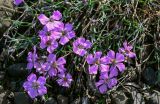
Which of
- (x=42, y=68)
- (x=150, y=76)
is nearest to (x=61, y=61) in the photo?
(x=42, y=68)

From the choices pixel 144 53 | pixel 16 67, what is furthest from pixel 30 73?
pixel 144 53

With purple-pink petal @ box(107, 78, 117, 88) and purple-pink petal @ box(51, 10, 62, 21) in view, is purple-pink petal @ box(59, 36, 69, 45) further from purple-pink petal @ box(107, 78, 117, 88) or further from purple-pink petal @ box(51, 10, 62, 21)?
purple-pink petal @ box(107, 78, 117, 88)

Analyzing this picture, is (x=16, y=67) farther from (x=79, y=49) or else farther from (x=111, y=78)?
(x=111, y=78)

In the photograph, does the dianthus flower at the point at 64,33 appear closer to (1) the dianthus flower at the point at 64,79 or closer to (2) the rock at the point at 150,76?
(1) the dianthus flower at the point at 64,79

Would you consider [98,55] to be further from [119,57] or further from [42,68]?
[42,68]

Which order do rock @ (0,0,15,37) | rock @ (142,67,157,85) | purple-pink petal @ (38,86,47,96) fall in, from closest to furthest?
purple-pink petal @ (38,86,47,96) < rock @ (142,67,157,85) < rock @ (0,0,15,37)

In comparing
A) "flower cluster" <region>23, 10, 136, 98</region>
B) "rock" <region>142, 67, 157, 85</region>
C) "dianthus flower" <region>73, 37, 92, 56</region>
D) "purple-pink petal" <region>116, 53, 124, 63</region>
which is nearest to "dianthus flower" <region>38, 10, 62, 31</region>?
"flower cluster" <region>23, 10, 136, 98</region>
